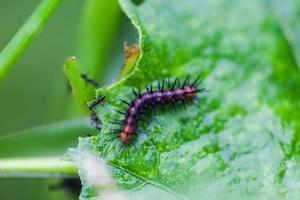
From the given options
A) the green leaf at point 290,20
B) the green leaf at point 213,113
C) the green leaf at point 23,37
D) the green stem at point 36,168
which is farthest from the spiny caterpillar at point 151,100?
the green leaf at point 290,20

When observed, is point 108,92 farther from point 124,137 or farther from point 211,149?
point 211,149

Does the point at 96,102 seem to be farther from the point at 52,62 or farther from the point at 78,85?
the point at 52,62

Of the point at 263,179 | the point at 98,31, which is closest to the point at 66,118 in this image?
the point at 98,31

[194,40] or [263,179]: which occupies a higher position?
[194,40]

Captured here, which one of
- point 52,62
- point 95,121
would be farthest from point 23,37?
point 52,62

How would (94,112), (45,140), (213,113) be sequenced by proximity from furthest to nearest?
(45,140) → (213,113) → (94,112)

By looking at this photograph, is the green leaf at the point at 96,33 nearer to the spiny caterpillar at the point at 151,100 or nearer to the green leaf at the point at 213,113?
the green leaf at the point at 213,113

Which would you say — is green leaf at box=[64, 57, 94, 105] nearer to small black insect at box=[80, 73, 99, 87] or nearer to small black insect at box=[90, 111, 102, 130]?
small black insect at box=[80, 73, 99, 87]
